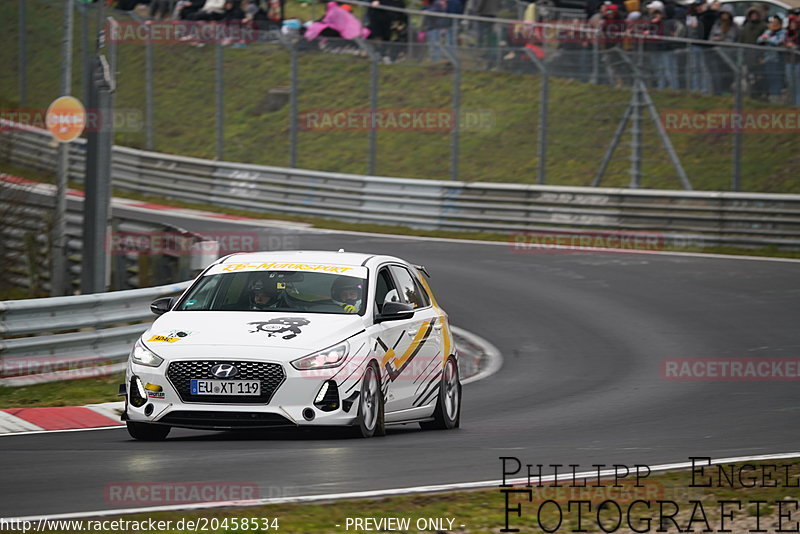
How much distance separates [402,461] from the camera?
9602mm

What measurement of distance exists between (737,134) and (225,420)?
1776 centimetres

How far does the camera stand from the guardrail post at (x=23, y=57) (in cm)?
3878

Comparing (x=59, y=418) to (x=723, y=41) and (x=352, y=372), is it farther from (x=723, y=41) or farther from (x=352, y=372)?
(x=723, y=41)

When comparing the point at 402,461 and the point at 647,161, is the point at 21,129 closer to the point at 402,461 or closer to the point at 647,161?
the point at 647,161

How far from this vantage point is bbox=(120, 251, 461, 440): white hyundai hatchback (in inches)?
405

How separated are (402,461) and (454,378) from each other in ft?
10.4

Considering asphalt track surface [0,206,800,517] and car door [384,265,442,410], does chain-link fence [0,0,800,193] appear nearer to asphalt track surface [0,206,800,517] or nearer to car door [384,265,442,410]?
asphalt track surface [0,206,800,517]

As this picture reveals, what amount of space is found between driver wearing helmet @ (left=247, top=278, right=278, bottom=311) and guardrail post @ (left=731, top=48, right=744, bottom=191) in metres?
16.5

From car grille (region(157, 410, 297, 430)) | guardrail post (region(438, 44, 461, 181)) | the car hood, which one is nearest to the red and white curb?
the car hood

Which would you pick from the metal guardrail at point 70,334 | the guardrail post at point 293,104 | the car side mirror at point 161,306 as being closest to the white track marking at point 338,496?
the car side mirror at point 161,306

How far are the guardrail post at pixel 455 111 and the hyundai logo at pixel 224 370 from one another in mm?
19766

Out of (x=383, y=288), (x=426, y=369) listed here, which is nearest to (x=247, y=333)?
(x=383, y=288)

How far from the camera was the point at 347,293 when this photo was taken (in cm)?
1138

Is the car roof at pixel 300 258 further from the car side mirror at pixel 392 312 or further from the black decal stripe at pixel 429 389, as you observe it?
the black decal stripe at pixel 429 389
